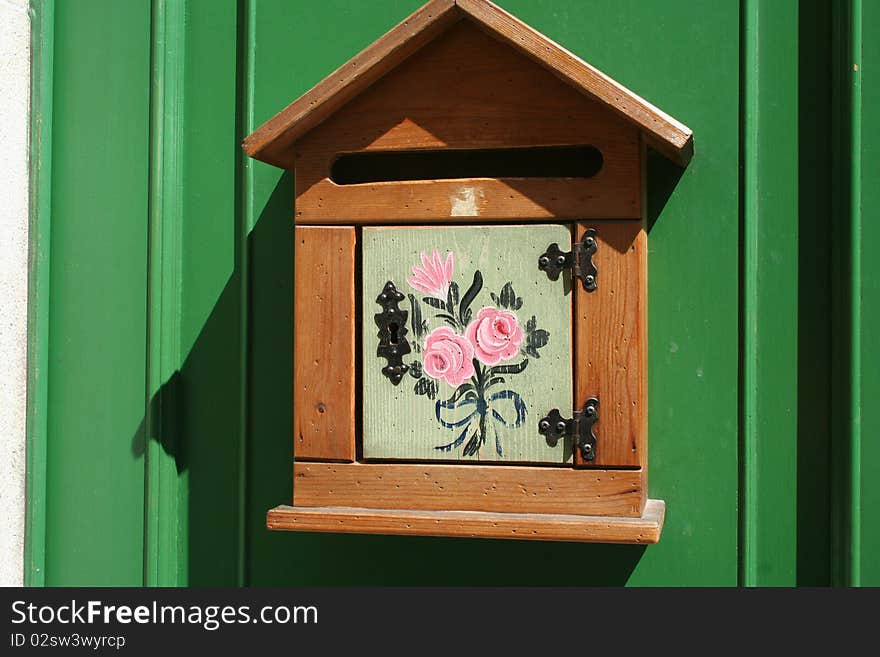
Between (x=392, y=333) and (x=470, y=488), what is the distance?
0.31m

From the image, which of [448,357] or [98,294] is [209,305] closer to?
[98,294]

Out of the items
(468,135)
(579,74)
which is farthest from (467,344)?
(579,74)

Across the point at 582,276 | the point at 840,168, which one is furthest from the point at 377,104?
the point at 840,168

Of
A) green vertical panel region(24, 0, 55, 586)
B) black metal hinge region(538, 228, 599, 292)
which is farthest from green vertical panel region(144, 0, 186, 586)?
black metal hinge region(538, 228, 599, 292)

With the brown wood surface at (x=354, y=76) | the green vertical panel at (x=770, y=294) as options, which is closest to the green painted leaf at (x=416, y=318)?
the brown wood surface at (x=354, y=76)

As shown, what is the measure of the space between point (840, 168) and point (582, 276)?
57 cm

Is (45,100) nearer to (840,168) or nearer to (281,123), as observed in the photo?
(281,123)

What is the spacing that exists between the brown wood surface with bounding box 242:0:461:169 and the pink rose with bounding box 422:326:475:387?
45 cm

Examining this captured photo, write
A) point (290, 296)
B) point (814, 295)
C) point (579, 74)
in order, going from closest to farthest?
1. point (579, 74)
2. point (814, 295)
3. point (290, 296)

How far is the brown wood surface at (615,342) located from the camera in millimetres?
1733

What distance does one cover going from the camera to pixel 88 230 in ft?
7.27

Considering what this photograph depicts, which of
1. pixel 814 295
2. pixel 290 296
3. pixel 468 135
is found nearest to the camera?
pixel 468 135

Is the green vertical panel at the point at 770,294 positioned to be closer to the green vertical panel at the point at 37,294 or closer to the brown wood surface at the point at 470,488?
the brown wood surface at the point at 470,488

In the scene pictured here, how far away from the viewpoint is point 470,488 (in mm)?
1775
